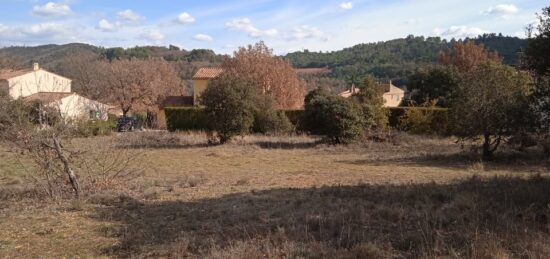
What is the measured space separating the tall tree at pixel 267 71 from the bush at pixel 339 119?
61.3 ft

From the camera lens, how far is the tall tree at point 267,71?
145 feet

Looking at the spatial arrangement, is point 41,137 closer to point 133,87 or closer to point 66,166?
point 66,166

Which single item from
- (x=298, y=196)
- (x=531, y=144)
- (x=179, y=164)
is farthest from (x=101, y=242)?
(x=531, y=144)

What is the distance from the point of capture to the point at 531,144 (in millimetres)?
17266

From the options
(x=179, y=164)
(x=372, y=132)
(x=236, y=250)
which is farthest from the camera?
(x=372, y=132)

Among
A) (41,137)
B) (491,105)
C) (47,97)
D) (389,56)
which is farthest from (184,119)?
(389,56)

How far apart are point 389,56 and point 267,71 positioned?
81296 mm

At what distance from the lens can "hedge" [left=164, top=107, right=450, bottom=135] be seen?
27889 mm

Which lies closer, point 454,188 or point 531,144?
point 454,188

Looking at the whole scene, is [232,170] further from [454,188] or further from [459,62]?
[459,62]

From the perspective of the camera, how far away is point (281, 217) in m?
6.98

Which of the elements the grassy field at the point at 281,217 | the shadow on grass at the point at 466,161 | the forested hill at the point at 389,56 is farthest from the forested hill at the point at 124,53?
the grassy field at the point at 281,217

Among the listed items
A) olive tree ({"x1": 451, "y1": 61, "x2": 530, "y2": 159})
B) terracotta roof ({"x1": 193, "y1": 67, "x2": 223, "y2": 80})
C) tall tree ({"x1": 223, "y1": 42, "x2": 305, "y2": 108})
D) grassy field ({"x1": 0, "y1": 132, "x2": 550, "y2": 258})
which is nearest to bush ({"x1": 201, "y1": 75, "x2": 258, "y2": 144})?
grassy field ({"x1": 0, "y1": 132, "x2": 550, "y2": 258})

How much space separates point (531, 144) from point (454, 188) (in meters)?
9.92
